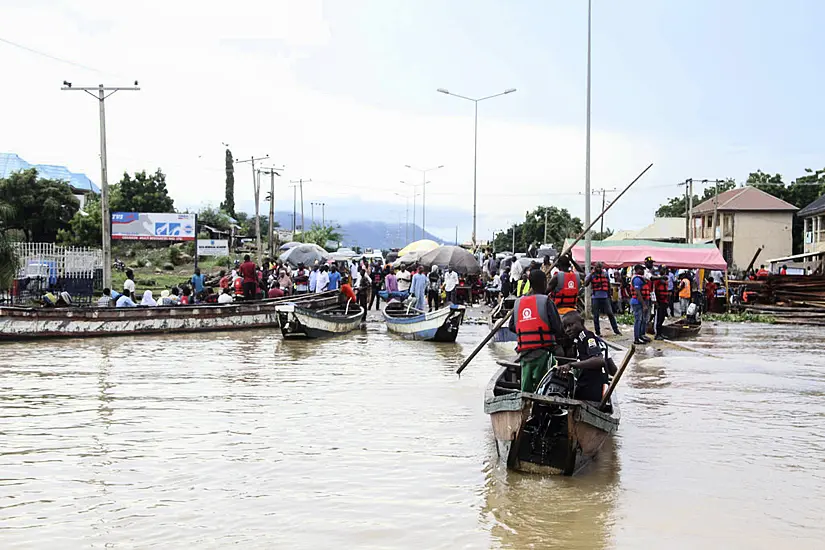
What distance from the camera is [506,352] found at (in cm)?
1941

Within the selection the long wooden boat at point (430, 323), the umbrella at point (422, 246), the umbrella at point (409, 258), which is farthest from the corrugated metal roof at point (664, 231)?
the long wooden boat at point (430, 323)

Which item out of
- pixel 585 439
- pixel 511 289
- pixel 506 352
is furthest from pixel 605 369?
→ pixel 511 289

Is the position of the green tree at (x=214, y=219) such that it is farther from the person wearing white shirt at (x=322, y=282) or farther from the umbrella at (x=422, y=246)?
the person wearing white shirt at (x=322, y=282)

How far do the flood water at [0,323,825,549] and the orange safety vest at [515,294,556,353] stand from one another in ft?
4.51

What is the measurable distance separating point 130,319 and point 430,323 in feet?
25.4

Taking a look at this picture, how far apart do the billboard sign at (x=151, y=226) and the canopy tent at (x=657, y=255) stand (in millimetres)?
23147

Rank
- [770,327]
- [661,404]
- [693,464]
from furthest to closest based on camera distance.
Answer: [770,327] → [661,404] → [693,464]

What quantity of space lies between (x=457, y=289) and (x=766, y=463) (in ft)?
70.1

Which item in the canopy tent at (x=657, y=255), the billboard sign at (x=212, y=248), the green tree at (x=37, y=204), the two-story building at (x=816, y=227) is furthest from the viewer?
the billboard sign at (x=212, y=248)

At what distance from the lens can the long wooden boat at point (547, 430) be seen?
322 inches

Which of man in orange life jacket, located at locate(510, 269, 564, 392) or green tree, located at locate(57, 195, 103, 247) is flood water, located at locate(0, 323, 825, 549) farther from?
green tree, located at locate(57, 195, 103, 247)

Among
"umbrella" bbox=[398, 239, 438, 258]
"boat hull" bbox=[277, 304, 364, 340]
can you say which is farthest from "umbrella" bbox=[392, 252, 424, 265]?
"boat hull" bbox=[277, 304, 364, 340]

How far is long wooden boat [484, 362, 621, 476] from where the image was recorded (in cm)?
819

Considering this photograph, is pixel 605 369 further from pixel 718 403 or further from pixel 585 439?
pixel 718 403
